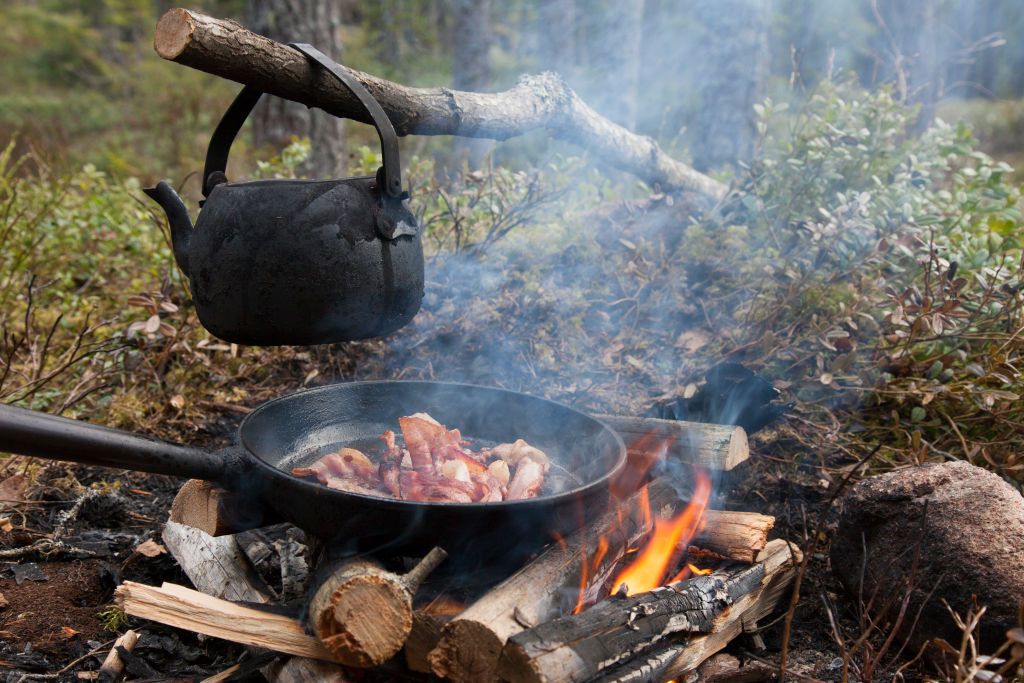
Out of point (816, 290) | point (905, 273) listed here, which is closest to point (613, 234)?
point (816, 290)

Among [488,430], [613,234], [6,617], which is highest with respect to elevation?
[613,234]

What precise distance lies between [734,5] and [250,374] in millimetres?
5796

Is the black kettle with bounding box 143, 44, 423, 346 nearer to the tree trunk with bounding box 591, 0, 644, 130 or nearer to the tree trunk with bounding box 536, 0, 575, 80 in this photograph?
the tree trunk with bounding box 591, 0, 644, 130

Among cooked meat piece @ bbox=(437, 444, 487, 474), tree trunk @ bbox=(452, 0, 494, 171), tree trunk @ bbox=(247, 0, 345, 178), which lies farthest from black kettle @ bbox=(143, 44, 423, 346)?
tree trunk @ bbox=(452, 0, 494, 171)

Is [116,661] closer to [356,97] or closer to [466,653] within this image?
[466,653]

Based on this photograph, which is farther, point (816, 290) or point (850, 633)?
point (816, 290)

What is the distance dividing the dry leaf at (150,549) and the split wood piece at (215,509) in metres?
0.59

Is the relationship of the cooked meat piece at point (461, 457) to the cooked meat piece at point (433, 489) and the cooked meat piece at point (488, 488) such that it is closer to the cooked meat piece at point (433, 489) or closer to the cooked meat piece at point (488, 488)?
the cooked meat piece at point (488, 488)

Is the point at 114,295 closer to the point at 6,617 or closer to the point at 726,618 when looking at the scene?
the point at 6,617

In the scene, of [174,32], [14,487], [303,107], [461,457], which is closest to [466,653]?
[461,457]

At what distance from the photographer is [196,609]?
211 centimetres

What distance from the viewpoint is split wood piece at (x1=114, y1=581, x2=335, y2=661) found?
2.07 m

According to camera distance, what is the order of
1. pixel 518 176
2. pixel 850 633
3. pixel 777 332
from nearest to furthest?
pixel 850 633 < pixel 777 332 < pixel 518 176

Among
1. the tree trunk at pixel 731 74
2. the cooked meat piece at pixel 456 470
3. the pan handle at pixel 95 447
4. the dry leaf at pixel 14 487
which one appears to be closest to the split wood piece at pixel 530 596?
the cooked meat piece at pixel 456 470
